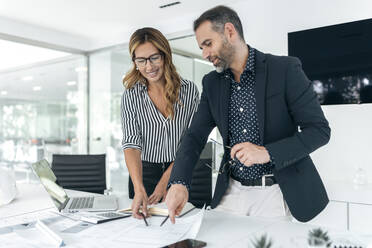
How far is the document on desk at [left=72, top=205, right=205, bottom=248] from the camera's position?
3.73 feet

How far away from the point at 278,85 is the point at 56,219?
1.10 metres

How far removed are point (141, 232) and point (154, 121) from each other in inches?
33.2

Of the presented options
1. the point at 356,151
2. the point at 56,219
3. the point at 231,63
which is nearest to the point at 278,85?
the point at 231,63

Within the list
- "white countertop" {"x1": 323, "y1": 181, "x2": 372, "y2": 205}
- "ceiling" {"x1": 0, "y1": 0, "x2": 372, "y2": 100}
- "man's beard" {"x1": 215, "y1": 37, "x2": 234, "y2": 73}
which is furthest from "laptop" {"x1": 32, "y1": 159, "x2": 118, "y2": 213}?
"ceiling" {"x1": 0, "y1": 0, "x2": 372, "y2": 100}

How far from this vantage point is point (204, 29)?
1477 mm

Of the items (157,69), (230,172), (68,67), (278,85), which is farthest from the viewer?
(68,67)

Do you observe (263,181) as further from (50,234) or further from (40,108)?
(40,108)

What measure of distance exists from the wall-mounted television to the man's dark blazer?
90.5 inches

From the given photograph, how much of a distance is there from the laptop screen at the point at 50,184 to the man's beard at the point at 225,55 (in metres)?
1.00

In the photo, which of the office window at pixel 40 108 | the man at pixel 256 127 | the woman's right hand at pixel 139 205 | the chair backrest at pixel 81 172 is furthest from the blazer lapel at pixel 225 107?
the office window at pixel 40 108

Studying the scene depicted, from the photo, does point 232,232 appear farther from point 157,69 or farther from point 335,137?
point 335,137

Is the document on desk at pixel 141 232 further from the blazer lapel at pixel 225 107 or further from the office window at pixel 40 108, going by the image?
the office window at pixel 40 108

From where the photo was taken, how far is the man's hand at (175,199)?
1282 millimetres

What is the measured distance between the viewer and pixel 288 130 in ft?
4.80
